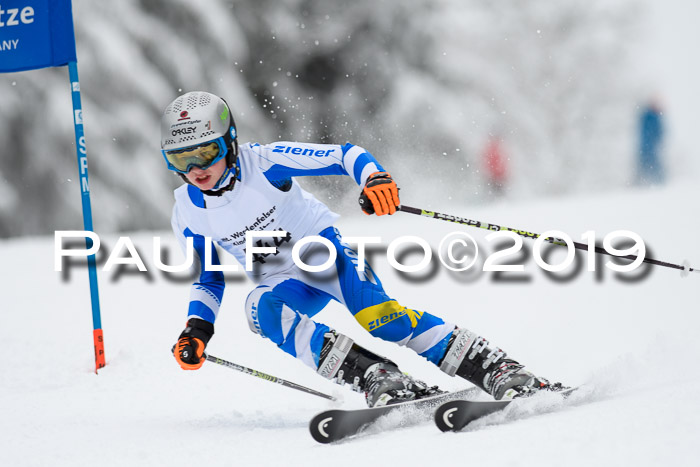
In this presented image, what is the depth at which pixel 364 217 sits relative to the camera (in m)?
11.0

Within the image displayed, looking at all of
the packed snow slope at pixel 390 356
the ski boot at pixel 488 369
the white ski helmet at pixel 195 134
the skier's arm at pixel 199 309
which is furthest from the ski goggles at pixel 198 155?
the ski boot at pixel 488 369

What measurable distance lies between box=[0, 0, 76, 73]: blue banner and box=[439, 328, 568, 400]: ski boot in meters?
3.60

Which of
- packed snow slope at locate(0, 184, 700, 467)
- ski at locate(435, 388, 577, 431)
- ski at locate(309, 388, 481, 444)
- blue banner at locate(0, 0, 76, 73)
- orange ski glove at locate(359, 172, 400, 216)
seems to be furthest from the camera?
blue banner at locate(0, 0, 76, 73)

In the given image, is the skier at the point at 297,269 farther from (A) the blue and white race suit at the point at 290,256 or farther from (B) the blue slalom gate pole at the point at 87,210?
(B) the blue slalom gate pole at the point at 87,210

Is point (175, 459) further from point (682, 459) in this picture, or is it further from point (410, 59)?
point (410, 59)

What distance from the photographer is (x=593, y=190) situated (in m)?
20.7

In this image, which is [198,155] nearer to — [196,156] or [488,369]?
[196,156]

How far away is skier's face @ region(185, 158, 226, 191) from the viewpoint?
3449mm

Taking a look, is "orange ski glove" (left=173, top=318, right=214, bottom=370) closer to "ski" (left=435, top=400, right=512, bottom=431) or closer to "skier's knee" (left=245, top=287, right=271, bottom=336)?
"skier's knee" (left=245, top=287, right=271, bottom=336)

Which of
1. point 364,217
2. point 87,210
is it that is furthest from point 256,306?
point 364,217

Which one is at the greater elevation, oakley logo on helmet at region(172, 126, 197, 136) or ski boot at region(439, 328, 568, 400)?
oakley logo on helmet at region(172, 126, 197, 136)

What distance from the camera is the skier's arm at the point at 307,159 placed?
11.6 ft

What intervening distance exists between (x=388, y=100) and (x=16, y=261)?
694 cm

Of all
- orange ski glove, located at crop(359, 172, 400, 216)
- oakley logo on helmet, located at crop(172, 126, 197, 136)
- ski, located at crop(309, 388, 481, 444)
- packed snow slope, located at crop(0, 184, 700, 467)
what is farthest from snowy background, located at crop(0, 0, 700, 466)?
oakley logo on helmet, located at crop(172, 126, 197, 136)
